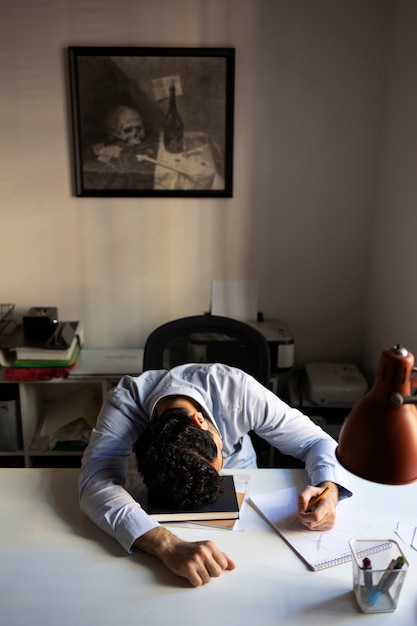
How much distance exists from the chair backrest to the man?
0.65 ft

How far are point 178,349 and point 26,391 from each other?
1.01 m

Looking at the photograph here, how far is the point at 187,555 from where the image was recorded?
3.92 feet

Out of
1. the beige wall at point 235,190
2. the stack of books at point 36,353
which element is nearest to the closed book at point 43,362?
the stack of books at point 36,353

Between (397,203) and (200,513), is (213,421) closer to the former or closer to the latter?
(200,513)

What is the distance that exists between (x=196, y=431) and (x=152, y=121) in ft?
5.46

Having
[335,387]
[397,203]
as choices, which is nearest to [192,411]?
[335,387]

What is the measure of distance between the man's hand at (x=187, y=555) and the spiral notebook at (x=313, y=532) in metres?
0.17

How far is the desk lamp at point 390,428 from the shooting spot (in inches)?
33.5

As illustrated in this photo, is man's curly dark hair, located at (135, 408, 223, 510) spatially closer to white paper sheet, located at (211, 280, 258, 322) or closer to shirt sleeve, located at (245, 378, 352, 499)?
shirt sleeve, located at (245, 378, 352, 499)

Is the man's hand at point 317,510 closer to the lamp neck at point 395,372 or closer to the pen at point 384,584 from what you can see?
the pen at point 384,584

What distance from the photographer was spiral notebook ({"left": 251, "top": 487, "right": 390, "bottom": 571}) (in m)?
1.23

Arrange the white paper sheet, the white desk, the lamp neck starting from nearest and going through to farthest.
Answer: the lamp neck < the white desk < the white paper sheet

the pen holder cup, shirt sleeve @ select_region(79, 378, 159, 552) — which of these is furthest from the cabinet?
the pen holder cup

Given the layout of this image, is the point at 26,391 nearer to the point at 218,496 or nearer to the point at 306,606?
the point at 218,496
